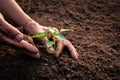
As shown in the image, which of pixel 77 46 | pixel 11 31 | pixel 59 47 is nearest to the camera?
pixel 11 31

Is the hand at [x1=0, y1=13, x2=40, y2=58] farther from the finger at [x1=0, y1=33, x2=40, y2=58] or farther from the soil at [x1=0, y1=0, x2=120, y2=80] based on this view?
the soil at [x1=0, y1=0, x2=120, y2=80]

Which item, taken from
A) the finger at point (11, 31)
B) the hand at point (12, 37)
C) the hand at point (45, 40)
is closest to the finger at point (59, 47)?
the hand at point (45, 40)

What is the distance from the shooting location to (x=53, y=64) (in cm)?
182

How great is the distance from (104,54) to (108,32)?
0.46 metres

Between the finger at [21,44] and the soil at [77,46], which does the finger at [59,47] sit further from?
the finger at [21,44]

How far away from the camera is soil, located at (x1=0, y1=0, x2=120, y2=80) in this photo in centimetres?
177

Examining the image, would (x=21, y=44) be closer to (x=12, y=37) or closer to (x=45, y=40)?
(x=12, y=37)

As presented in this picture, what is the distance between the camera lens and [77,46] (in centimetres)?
217

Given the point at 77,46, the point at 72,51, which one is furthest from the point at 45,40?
the point at 77,46

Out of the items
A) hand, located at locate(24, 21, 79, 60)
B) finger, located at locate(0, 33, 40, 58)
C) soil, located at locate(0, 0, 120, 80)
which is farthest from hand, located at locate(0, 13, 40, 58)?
hand, located at locate(24, 21, 79, 60)

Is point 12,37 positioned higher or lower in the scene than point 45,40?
lower

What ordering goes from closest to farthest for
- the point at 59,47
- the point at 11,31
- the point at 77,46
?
the point at 11,31 → the point at 59,47 → the point at 77,46

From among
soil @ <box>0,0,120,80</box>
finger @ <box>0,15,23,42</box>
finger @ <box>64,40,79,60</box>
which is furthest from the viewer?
finger @ <box>64,40,79,60</box>

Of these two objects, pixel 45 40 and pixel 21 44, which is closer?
pixel 21 44
